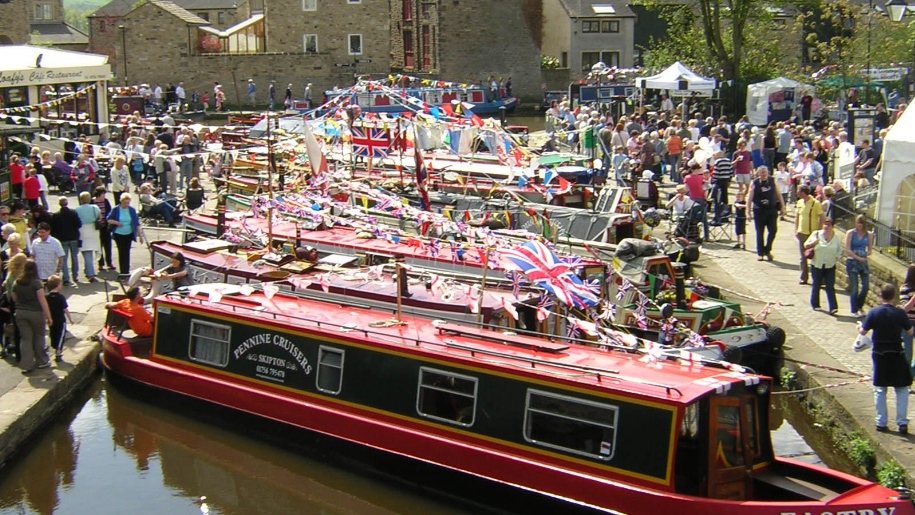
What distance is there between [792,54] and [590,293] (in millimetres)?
43811

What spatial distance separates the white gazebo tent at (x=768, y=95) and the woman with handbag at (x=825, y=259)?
59.3 ft

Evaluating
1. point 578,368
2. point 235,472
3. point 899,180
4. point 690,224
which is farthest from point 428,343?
point 690,224

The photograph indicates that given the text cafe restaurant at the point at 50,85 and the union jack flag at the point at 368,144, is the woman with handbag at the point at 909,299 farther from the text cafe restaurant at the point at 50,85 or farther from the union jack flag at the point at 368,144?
the text cafe restaurant at the point at 50,85

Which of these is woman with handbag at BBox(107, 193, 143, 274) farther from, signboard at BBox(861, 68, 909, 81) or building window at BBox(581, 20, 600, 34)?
building window at BBox(581, 20, 600, 34)

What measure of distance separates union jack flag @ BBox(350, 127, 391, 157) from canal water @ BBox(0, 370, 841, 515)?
10.1 metres

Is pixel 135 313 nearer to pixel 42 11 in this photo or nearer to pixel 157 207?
pixel 157 207

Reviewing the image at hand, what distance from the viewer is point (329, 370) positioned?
498 inches

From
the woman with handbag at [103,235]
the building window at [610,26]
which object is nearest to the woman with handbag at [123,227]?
the woman with handbag at [103,235]

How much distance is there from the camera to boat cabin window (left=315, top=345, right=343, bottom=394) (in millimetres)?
12516

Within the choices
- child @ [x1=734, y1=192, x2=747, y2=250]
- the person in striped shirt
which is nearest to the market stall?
the person in striped shirt

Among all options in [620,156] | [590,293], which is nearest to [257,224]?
[590,293]

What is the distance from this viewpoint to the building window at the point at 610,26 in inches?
2181

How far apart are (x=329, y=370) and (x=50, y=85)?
22.2 m

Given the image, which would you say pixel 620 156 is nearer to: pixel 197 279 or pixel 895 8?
pixel 895 8
